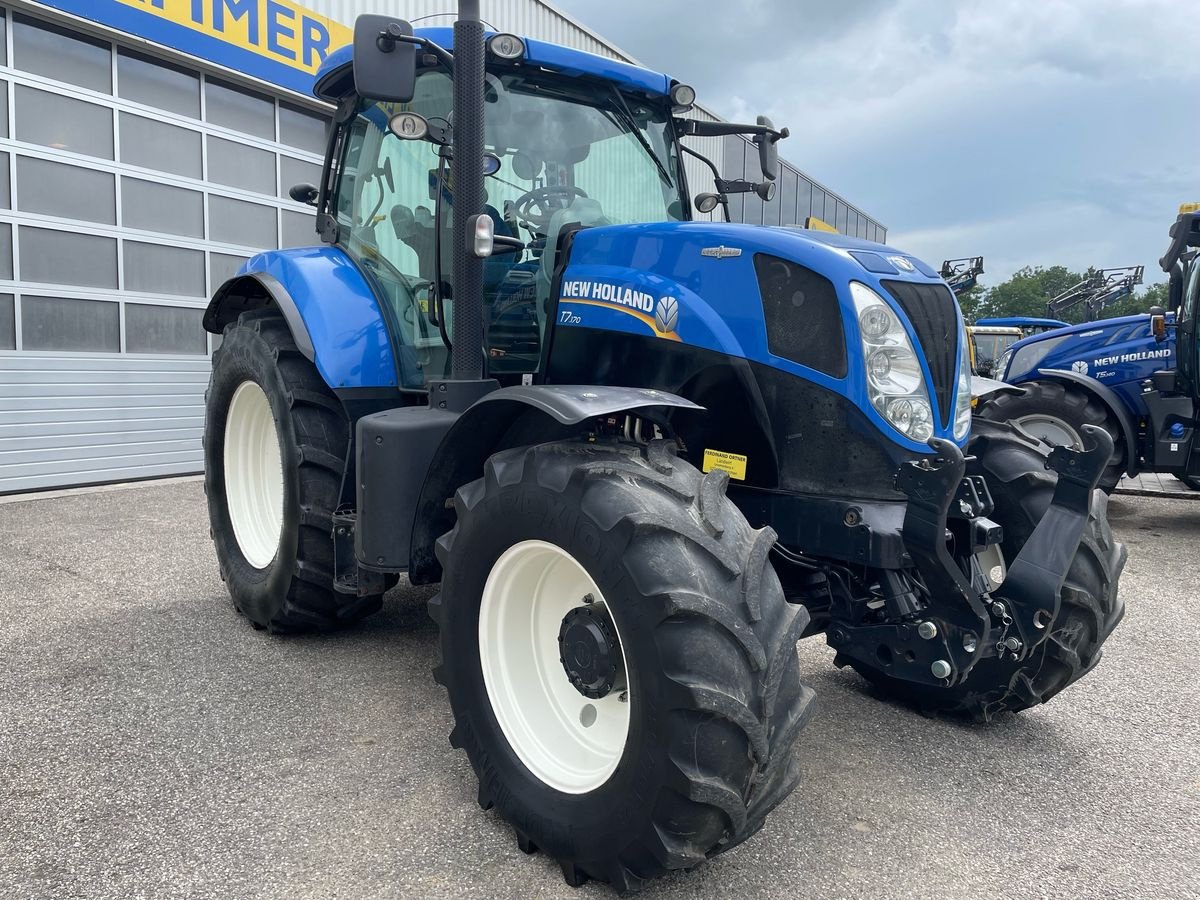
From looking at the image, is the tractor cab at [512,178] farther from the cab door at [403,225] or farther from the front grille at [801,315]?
the front grille at [801,315]

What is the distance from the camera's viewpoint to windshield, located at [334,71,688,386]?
10.5ft

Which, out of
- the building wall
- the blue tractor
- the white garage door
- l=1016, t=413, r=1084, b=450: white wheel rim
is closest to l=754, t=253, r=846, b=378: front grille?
the blue tractor

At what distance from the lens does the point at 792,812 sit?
8.29 feet

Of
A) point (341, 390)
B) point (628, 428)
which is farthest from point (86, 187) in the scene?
point (628, 428)

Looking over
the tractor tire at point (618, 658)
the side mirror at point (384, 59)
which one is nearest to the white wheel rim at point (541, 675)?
the tractor tire at point (618, 658)

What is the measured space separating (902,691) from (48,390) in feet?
24.3

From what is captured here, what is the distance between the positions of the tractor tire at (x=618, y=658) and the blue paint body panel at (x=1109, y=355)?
6496 millimetres

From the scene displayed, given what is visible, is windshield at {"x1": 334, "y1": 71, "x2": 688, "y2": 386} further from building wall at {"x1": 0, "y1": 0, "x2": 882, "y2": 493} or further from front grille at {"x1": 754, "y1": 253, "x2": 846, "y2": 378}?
building wall at {"x1": 0, "y1": 0, "x2": 882, "y2": 493}

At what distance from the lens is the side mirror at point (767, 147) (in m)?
3.74

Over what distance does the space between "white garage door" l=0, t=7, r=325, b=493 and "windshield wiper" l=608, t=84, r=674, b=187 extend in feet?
20.4

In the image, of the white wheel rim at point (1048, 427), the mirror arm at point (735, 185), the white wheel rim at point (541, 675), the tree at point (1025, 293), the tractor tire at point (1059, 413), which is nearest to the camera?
the white wheel rim at point (541, 675)

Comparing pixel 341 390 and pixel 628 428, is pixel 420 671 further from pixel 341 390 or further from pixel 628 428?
pixel 628 428

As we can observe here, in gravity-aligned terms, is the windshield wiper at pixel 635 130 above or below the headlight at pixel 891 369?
above

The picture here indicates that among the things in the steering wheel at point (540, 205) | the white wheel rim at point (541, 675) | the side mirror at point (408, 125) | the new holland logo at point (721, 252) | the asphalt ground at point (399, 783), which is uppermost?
the side mirror at point (408, 125)
